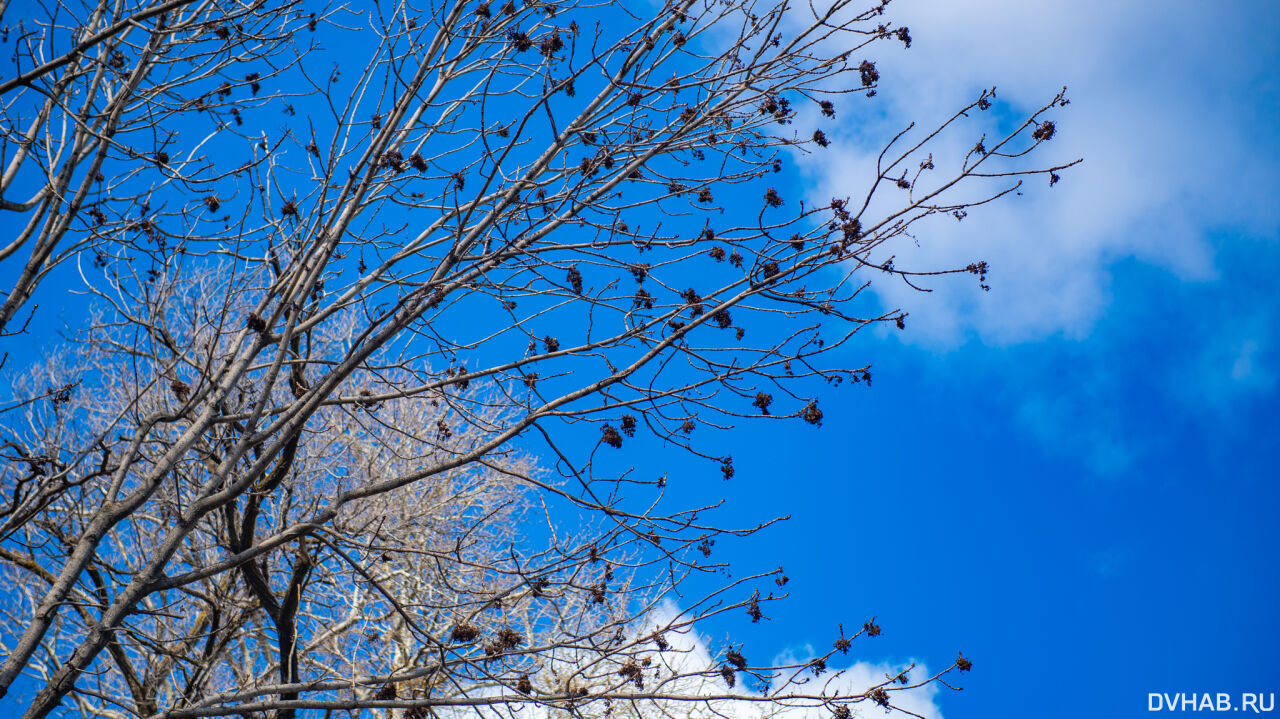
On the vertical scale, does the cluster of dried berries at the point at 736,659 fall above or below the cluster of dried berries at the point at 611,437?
below

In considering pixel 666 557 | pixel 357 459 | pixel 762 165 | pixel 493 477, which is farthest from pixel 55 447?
pixel 493 477

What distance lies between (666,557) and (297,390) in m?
2.45

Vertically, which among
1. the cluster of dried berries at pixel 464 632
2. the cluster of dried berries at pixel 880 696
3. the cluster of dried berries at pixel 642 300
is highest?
the cluster of dried berries at pixel 642 300

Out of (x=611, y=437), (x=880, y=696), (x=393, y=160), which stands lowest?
(x=880, y=696)

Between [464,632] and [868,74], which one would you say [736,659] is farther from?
[868,74]

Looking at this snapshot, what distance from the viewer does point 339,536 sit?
3.87 m

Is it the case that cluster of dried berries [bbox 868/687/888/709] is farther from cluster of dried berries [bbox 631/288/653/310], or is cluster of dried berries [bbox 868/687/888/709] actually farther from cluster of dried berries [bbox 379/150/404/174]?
cluster of dried berries [bbox 379/150/404/174]

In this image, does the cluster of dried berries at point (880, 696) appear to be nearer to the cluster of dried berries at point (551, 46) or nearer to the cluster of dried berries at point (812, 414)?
the cluster of dried berries at point (812, 414)

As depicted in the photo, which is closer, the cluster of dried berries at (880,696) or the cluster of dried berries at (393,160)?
the cluster of dried berries at (880,696)

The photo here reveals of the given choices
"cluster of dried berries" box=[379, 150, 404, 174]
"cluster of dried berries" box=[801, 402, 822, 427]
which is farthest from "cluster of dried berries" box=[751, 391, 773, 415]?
"cluster of dried berries" box=[379, 150, 404, 174]

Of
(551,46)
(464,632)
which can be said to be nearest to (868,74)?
(551,46)

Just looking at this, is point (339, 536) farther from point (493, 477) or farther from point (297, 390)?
point (493, 477)

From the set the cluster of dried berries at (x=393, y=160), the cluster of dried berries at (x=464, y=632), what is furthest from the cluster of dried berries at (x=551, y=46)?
the cluster of dried berries at (x=464, y=632)

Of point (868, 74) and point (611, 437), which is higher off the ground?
point (868, 74)
